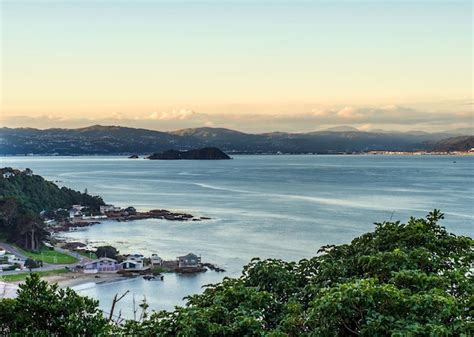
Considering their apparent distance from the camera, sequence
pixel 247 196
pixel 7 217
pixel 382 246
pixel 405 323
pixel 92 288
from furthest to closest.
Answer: pixel 247 196, pixel 7 217, pixel 92 288, pixel 382 246, pixel 405 323

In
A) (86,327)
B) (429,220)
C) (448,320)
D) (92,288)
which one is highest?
(429,220)

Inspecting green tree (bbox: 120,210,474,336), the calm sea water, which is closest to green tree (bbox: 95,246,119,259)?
the calm sea water

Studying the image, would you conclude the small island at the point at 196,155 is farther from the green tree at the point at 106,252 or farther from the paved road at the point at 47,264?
the green tree at the point at 106,252

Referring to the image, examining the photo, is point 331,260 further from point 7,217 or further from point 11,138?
point 11,138

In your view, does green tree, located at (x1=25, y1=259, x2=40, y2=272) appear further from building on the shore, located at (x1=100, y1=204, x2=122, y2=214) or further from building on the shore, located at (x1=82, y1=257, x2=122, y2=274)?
building on the shore, located at (x1=100, y1=204, x2=122, y2=214)

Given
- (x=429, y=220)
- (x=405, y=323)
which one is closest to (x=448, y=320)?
(x=405, y=323)

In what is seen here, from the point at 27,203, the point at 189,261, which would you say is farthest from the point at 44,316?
the point at 27,203
